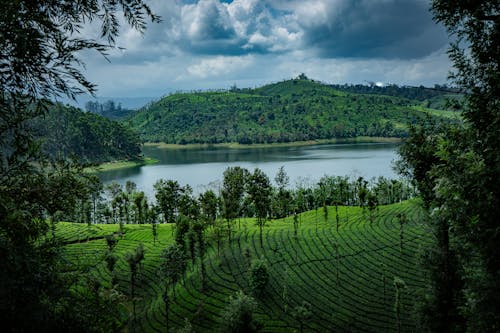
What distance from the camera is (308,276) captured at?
125 ft

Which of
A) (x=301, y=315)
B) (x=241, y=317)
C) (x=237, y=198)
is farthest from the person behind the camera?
(x=237, y=198)

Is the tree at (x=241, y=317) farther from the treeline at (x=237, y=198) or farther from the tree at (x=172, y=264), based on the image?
the treeline at (x=237, y=198)

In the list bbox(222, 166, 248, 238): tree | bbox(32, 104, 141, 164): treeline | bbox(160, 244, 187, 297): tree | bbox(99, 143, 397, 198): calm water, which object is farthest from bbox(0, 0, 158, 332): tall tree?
bbox(32, 104, 141, 164): treeline

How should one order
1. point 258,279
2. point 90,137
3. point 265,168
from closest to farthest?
point 258,279, point 265,168, point 90,137

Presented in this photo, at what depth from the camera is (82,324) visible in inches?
252

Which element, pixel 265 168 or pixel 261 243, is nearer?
pixel 261 243

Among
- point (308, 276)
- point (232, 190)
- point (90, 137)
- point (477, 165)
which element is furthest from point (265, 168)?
point (477, 165)

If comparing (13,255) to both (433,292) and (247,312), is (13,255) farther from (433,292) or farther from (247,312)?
(247,312)

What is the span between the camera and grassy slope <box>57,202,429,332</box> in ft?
103

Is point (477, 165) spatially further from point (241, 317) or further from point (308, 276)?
point (308, 276)

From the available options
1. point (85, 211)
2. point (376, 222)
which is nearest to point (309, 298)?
point (376, 222)

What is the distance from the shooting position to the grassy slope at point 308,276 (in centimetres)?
3127

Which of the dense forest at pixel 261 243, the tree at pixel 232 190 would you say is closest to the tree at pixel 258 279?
the dense forest at pixel 261 243

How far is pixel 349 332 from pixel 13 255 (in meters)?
28.8
